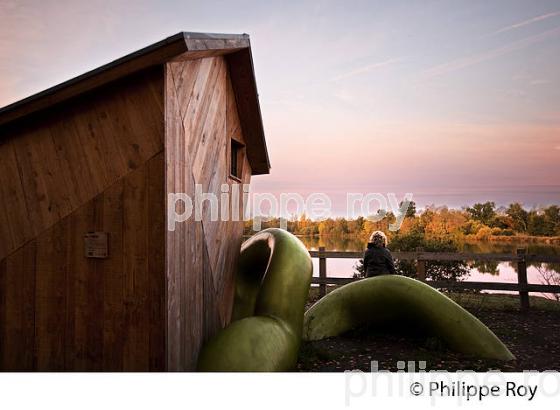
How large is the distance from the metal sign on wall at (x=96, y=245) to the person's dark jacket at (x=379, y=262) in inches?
204

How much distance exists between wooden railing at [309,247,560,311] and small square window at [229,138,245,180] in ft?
16.9

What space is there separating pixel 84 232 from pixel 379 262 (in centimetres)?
543

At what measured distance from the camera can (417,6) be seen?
8.42 metres

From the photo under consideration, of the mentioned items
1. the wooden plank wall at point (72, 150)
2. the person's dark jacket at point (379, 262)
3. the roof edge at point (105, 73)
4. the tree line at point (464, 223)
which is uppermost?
the roof edge at point (105, 73)

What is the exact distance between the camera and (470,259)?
37.0 feet

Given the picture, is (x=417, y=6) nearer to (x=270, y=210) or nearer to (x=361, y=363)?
(x=270, y=210)

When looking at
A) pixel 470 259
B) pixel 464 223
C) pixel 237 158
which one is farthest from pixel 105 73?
pixel 464 223

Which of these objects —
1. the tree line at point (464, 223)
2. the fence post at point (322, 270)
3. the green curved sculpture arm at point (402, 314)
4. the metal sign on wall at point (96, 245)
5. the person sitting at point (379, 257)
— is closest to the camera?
the metal sign on wall at point (96, 245)

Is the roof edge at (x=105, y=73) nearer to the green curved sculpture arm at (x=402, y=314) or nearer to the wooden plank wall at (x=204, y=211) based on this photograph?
the wooden plank wall at (x=204, y=211)

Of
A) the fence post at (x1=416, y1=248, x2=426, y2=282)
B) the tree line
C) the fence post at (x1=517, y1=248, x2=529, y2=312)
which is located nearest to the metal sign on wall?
the tree line

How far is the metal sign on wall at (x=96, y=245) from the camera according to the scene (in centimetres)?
450

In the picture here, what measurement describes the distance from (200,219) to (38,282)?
191 cm

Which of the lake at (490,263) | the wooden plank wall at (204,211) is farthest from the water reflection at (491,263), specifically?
the wooden plank wall at (204,211)

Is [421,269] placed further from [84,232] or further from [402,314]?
[84,232]
